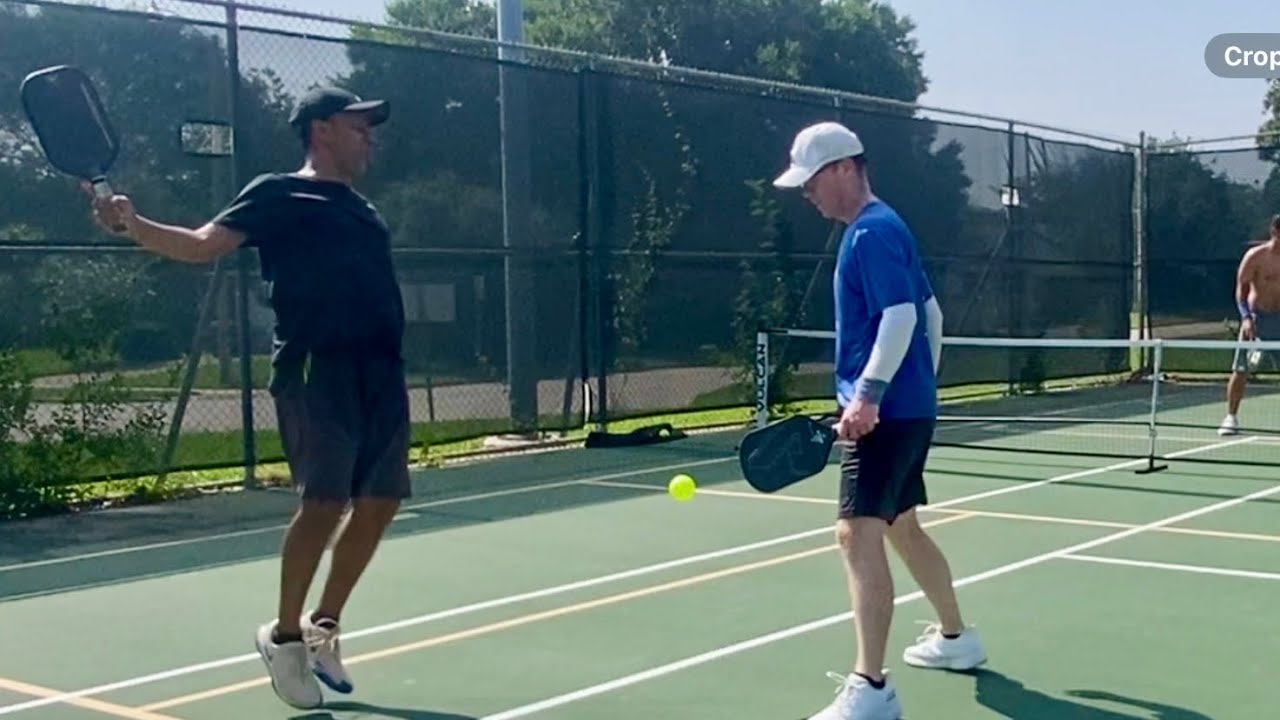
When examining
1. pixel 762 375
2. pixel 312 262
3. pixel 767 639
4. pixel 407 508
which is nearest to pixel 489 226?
pixel 762 375

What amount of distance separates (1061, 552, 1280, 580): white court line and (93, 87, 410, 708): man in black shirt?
3631 mm

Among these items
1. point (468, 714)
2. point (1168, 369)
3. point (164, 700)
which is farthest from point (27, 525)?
point (1168, 369)

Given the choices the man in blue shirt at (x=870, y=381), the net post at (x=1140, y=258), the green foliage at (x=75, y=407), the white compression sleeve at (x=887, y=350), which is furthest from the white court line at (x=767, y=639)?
the net post at (x=1140, y=258)

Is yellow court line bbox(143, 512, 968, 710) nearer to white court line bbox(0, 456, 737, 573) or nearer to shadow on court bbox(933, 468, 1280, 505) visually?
white court line bbox(0, 456, 737, 573)

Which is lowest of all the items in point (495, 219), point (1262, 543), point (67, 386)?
point (1262, 543)

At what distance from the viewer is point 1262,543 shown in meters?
7.82

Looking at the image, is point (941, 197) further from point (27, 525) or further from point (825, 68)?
point (825, 68)

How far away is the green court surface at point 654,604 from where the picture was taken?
5137 millimetres

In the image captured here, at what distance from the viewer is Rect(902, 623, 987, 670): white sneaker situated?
5352mm

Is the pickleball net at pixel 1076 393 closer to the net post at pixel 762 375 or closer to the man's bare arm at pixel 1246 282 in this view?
the net post at pixel 762 375

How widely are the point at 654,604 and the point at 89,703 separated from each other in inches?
89.2

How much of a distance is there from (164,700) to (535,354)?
289 inches

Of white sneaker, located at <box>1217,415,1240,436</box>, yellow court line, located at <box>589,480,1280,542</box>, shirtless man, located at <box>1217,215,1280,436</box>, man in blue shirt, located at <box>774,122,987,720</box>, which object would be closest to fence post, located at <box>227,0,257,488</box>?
yellow court line, located at <box>589,480,1280,542</box>

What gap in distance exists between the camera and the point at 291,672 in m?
4.93
